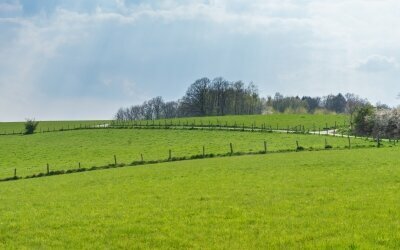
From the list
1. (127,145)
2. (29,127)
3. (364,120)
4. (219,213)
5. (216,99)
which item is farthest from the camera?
(216,99)

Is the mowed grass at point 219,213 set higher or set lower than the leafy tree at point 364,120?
lower

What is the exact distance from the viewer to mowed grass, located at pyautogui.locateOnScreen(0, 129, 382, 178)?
61.7 metres

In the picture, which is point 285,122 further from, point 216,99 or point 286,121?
point 216,99

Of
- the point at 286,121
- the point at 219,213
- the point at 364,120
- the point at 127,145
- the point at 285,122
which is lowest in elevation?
the point at 127,145

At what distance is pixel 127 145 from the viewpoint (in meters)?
83.8

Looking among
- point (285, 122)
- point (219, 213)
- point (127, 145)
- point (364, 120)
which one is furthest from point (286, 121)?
point (219, 213)

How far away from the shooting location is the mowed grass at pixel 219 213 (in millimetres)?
14305

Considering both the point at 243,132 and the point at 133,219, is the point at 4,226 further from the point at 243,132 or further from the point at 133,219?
the point at 243,132

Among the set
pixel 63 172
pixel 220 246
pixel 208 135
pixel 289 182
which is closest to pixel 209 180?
pixel 289 182

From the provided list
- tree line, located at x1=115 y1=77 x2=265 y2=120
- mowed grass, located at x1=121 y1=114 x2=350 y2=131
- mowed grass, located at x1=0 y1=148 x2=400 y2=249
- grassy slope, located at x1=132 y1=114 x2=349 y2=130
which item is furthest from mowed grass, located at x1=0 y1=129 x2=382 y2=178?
tree line, located at x1=115 y1=77 x2=265 y2=120

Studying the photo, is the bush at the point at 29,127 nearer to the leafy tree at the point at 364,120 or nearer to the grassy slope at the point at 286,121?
the grassy slope at the point at 286,121

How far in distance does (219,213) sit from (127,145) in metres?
66.7

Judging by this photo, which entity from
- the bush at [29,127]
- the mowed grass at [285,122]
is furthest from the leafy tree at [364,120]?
the bush at [29,127]

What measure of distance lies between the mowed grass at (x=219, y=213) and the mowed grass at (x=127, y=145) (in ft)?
91.1
